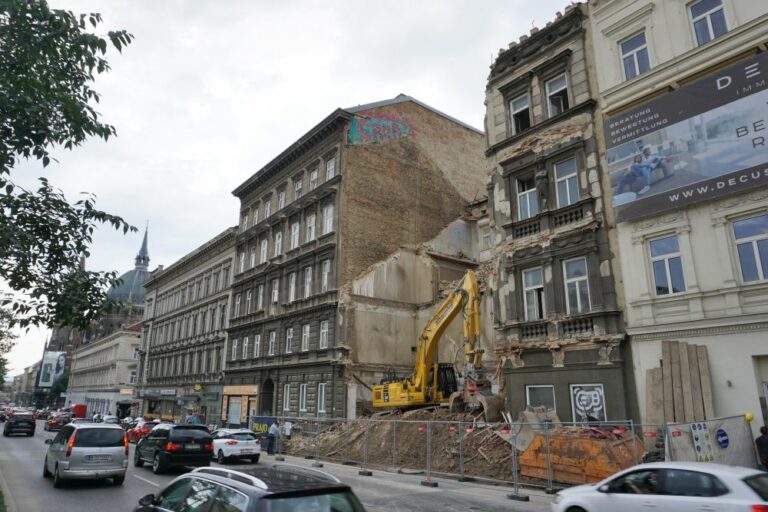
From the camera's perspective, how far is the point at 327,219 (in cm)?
3228

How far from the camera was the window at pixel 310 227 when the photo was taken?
110 ft

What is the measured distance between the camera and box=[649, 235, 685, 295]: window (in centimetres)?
1498

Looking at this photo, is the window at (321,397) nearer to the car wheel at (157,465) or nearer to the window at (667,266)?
the car wheel at (157,465)

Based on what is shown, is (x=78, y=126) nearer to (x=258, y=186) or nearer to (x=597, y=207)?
(x=597, y=207)

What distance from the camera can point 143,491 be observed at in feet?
42.8

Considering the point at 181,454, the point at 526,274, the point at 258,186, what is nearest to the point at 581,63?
the point at 526,274

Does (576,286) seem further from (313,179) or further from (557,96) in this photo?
(313,179)

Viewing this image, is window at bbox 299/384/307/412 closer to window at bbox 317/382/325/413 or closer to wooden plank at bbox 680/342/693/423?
window at bbox 317/382/325/413

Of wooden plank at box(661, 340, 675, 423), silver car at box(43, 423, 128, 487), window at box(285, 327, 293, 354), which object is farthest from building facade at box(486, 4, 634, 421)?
window at box(285, 327, 293, 354)

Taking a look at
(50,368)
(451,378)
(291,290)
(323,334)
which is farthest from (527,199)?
(50,368)

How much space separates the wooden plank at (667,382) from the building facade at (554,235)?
1.30 metres

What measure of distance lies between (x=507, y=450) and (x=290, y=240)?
23677mm

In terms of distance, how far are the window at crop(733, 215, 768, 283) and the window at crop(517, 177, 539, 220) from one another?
261 inches

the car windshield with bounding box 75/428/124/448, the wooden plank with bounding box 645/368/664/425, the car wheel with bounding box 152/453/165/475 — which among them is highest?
the wooden plank with bounding box 645/368/664/425
